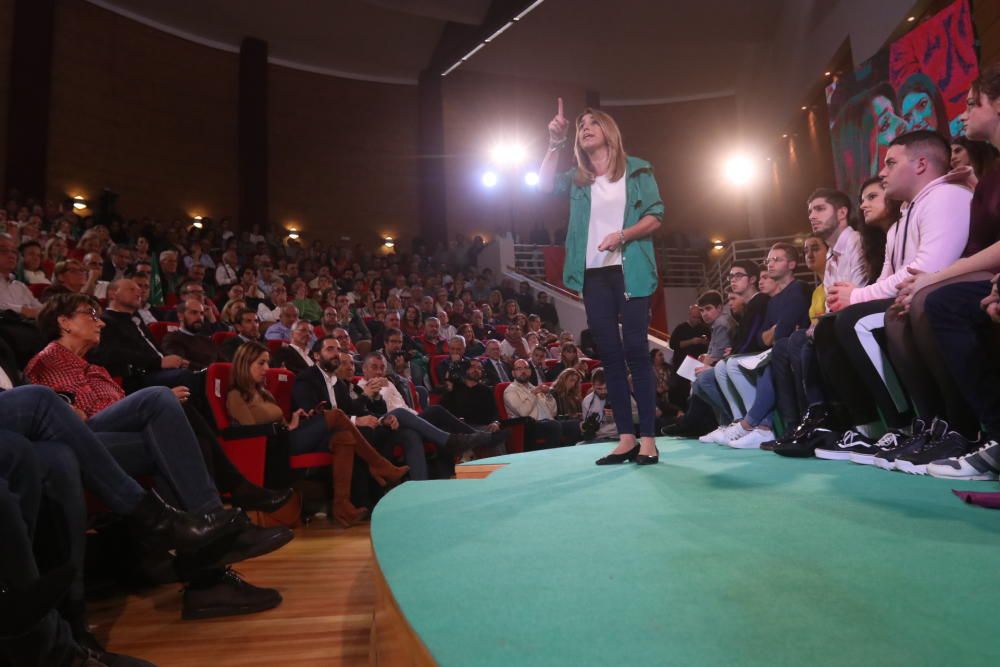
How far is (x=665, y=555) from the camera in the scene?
39.1 inches

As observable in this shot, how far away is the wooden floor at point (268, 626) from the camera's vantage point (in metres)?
1.35

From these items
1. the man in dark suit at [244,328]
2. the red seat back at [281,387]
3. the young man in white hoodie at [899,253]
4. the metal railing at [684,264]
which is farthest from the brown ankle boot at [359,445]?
the metal railing at [684,264]

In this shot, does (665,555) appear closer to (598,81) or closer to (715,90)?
(598,81)

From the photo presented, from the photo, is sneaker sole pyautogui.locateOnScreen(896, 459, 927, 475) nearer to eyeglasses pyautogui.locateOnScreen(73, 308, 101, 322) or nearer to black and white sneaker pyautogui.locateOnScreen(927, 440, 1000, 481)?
black and white sneaker pyautogui.locateOnScreen(927, 440, 1000, 481)

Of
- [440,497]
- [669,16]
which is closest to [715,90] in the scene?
[669,16]

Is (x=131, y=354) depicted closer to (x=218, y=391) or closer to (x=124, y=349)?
(x=124, y=349)

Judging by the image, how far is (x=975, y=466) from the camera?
5.04 ft

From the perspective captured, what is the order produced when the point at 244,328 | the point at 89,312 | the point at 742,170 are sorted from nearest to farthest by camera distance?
the point at 89,312, the point at 244,328, the point at 742,170

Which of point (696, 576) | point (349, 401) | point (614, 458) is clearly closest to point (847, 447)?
point (614, 458)

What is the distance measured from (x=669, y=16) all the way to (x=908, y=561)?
10.1 m

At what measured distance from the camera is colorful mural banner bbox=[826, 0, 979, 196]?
14.8 ft

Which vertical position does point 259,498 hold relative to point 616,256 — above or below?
below

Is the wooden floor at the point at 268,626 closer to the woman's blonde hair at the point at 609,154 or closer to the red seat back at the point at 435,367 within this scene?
the woman's blonde hair at the point at 609,154

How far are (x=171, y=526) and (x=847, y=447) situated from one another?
75.4 inches
